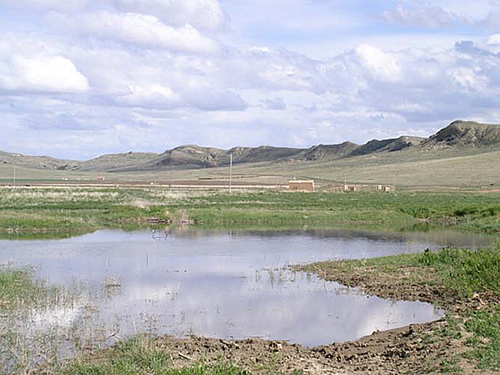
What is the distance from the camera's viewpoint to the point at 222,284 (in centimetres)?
1912

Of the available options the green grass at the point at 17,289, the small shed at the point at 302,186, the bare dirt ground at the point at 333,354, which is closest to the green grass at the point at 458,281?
the bare dirt ground at the point at 333,354

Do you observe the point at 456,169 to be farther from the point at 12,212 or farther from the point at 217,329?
the point at 217,329

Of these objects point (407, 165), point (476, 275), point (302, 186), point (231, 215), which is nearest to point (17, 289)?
point (476, 275)

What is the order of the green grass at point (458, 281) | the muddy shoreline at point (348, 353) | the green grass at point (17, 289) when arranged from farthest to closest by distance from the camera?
1. the green grass at point (17, 289)
2. the green grass at point (458, 281)
3. the muddy shoreline at point (348, 353)

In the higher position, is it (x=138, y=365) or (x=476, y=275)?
(x=476, y=275)

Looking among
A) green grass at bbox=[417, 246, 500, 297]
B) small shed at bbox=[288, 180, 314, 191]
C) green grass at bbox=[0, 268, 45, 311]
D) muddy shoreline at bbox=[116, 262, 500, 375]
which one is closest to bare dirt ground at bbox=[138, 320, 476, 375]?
muddy shoreline at bbox=[116, 262, 500, 375]

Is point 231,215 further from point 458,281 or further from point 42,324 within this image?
point 42,324

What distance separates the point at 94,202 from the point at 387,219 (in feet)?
61.4

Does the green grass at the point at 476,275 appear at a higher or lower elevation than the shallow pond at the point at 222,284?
higher

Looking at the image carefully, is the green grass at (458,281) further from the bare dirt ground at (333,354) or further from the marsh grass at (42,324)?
the marsh grass at (42,324)

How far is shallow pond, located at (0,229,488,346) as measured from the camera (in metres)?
14.2

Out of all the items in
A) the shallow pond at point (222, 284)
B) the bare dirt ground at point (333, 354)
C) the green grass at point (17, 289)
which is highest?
the green grass at point (17, 289)

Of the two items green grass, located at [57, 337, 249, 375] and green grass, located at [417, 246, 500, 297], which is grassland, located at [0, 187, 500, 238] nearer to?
green grass, located at [417, 246, 500, 297]

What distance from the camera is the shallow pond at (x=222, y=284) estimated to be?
14242mm
